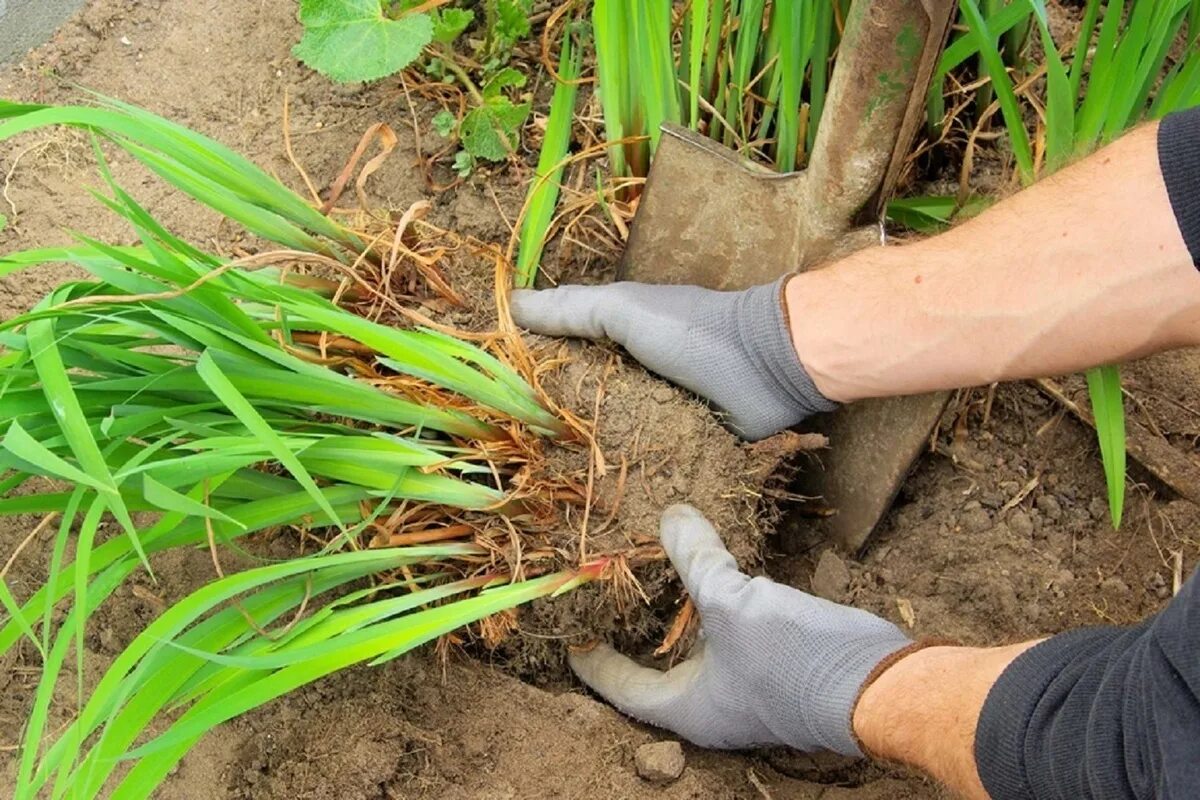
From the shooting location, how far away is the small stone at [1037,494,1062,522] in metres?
1.36

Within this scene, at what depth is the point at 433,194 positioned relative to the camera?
1.53m

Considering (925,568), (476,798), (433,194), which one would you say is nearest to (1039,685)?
(925,568)

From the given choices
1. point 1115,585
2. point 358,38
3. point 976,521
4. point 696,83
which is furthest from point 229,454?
point 1115,585

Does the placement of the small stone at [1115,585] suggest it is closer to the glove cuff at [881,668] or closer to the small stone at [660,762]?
the glove cuff at [881,668]

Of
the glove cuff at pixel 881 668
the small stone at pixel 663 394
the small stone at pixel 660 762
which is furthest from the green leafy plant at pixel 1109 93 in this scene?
the small stone at pixel 660 762

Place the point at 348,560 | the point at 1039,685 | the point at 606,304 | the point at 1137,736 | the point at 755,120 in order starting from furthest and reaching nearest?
the point at 755,120, the point at 606,304, the point at 348,560, the point at 1039,685, the point at 1137,736

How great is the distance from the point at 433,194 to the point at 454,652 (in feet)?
2.22

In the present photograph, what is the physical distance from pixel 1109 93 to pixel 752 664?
750 mm

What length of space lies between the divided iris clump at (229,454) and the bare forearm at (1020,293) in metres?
0.36

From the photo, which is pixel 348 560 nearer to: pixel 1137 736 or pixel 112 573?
pixel 112 573

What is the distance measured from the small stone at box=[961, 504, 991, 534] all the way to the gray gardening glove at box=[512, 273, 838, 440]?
27 centimetres

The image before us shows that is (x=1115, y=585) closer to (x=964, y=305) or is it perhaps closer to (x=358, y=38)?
(x=964, y=305)

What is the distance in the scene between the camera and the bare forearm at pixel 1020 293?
1.04 meters

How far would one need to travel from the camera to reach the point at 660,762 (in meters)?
1.18
